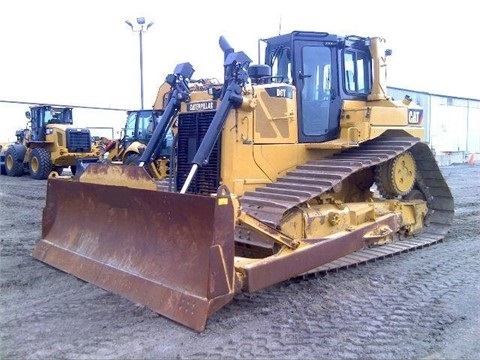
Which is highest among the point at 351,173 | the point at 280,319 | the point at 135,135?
the point at 135,135

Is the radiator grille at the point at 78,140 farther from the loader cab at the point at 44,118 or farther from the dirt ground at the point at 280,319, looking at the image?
the dirt ground at the point at 280,319

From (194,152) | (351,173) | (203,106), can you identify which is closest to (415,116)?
(351,173)

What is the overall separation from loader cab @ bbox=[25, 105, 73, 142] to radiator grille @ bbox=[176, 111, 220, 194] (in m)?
14.2

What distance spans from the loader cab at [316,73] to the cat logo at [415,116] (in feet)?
3.10

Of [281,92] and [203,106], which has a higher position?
[281,92]

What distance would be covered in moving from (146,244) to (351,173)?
2.48 meters

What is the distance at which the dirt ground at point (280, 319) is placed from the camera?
12.8ft

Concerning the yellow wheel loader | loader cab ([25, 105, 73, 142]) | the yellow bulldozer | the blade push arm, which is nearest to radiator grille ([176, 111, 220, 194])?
the yellow bulldozer

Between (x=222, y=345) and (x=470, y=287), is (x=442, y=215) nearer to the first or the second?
(x=470, y=287)

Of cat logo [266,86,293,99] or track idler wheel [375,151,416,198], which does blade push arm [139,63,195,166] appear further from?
track idler wheel [375,151,416,198]

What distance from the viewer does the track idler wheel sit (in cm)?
719

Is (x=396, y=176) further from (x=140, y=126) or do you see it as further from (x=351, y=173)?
(x=140, y=126)

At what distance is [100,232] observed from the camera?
583 cm

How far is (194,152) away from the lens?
653 cm
